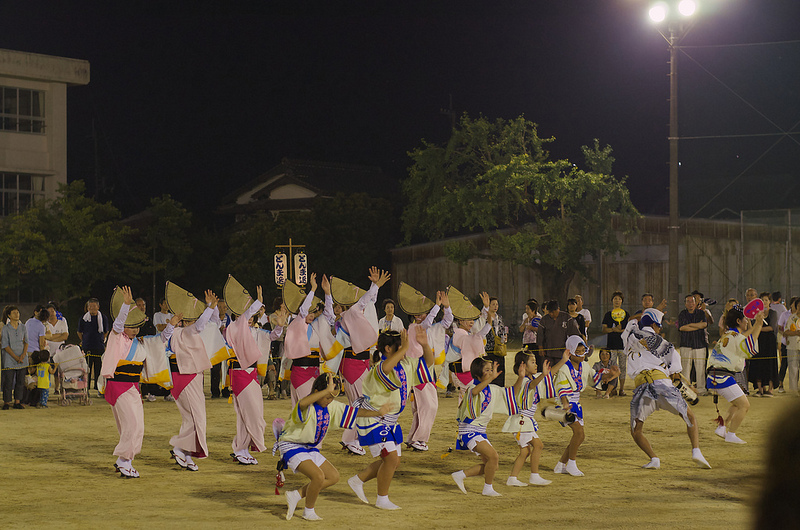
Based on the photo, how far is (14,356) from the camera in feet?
48.8

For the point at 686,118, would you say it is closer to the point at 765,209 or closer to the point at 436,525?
the point at 765,209

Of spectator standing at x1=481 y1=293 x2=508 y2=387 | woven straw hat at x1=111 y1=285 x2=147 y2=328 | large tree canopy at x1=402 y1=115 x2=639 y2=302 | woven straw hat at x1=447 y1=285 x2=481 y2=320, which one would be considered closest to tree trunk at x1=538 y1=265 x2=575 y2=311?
large tree canopy at x1=402 y1=115 x2=639 y2=302

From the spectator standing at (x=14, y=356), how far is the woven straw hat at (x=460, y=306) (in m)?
7.90

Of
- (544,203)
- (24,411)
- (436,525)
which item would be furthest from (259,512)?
(544,203)

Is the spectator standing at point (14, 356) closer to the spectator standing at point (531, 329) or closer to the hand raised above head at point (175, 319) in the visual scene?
the hand raised above head at point (175, 319)

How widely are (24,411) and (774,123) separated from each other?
56.4 feet

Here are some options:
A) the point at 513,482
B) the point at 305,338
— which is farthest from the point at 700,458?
the point at 305,338

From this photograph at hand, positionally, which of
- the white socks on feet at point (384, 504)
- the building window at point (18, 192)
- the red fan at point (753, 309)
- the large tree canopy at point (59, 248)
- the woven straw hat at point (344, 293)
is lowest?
the white socks on feet at point (384, 504)

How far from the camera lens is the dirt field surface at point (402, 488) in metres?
7.20

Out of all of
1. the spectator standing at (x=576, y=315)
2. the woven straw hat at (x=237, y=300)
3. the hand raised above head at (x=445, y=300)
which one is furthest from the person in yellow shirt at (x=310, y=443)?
the spectator standing at (x=576, y=315)

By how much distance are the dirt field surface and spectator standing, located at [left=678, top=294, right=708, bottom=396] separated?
10.2ft

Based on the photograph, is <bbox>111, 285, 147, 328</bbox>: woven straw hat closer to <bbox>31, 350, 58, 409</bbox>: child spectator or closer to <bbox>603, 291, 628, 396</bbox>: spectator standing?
<bbox>31, 350, 58, 409</bbox>: child spectator

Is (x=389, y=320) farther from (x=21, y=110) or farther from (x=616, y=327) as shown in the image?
(x=21, y=110)

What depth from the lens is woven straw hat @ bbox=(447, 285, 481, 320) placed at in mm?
11297
